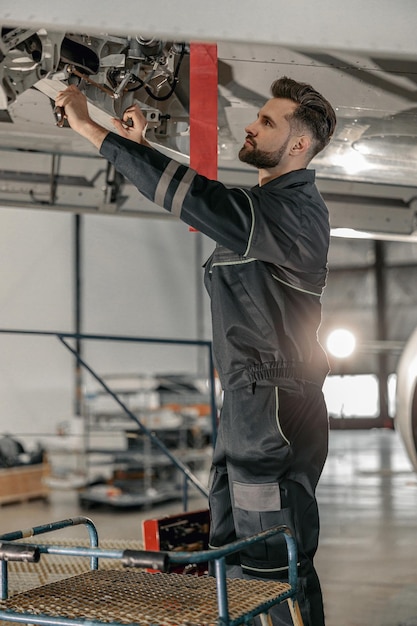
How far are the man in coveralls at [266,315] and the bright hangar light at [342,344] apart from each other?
7793mm

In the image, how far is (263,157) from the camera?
2.02 metres

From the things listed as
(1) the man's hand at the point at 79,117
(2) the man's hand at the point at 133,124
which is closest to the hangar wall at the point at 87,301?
(2) the man's hand at the point at 133,124

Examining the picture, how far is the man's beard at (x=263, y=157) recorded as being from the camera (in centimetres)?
200

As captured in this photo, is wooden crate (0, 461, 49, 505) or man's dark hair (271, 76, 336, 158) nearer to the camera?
man's dark hair (271, 76, 336, 158)

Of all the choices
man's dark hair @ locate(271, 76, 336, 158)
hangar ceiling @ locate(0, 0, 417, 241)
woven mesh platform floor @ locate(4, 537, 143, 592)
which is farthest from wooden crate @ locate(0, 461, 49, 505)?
man's dark hair @ locate(271, 76, 336, 158)

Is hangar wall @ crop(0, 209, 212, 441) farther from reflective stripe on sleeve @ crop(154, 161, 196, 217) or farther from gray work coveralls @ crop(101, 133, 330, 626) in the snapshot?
reflective stripe on sleeve @ crop(154, 161, 196, 217)

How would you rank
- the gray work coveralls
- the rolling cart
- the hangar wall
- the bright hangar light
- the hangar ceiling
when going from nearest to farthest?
the rolling cart < the hangar ceiling < the gray work coveralls < the bright hangar light < the hangar wall

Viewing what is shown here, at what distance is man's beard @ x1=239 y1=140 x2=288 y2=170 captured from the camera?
2.00 m

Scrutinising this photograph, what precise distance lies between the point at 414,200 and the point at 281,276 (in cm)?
299

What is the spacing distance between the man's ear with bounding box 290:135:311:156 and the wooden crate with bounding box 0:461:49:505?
7.37 metres

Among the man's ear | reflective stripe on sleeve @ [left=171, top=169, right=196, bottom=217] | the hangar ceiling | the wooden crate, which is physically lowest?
the wooden crate

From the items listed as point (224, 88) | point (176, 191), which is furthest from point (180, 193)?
point (224, 88)

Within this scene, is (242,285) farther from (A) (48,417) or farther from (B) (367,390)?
(B) (367,390)

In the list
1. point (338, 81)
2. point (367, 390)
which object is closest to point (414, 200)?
point (338, 81)
